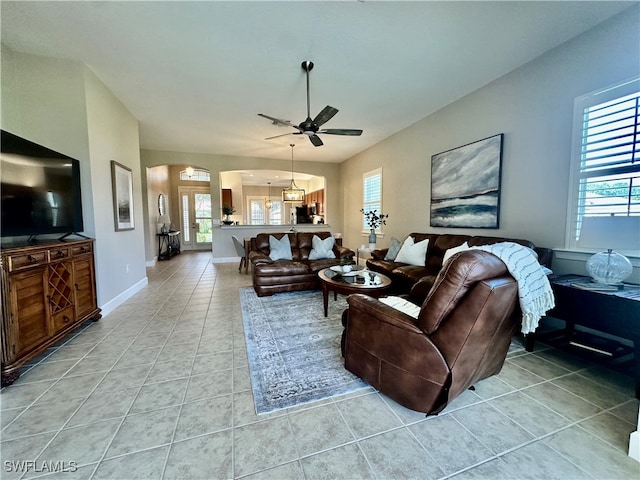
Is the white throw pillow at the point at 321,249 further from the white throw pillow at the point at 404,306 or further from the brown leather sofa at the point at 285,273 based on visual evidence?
the white throw pillow at the point at 404,306

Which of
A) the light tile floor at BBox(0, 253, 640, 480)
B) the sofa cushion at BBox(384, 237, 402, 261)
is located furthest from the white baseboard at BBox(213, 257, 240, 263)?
the light tile floor at BBox(0, 253, 640, 480)

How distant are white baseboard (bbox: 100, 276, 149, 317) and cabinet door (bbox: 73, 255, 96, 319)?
0.89ft

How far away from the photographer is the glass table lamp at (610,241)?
1.71 meters

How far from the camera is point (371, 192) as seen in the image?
624cm

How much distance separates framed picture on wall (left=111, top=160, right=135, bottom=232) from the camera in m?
3.47

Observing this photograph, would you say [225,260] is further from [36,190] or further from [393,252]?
[36,190]

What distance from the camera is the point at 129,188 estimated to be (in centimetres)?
402

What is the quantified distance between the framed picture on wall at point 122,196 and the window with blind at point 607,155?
544cm

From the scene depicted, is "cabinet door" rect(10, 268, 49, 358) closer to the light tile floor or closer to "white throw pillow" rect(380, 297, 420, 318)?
the light tile floor

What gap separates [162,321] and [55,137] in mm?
2385

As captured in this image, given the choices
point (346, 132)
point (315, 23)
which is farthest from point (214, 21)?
point (346, 132)

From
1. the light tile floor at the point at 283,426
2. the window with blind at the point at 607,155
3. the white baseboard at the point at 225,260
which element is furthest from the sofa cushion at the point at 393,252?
the white baseboard at the point at 225,260

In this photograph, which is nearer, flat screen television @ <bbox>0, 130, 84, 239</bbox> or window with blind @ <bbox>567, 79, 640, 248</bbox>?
flat screen television @ <bbox>0, 130, 84, 239</bbox>

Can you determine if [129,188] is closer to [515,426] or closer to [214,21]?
[214,21]
